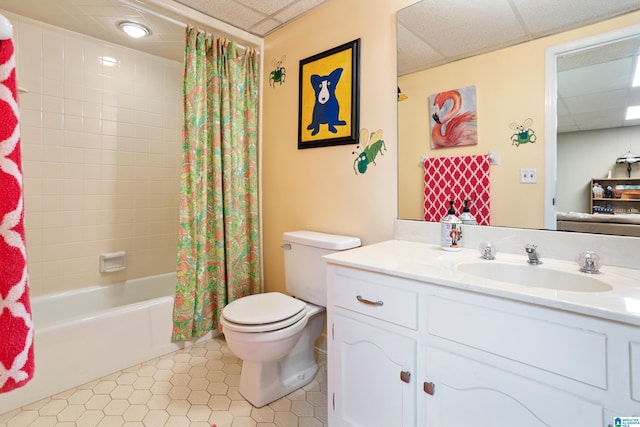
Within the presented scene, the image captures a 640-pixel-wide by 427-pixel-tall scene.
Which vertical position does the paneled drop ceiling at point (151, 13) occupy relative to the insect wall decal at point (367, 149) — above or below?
above

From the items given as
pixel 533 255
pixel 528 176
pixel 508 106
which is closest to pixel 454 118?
pixel 508 106

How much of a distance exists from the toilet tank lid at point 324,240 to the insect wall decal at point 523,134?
2.89 ft

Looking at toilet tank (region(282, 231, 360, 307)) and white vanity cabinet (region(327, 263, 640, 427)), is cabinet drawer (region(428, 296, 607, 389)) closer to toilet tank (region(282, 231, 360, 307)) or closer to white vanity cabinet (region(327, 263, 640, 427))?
white vanity cabinet (region(327, 263, 640, 427))

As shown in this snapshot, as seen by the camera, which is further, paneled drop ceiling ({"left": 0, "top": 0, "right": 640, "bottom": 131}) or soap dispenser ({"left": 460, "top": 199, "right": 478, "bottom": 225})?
soap dispenser ({"left": 460, "top": 199, "right": 478, "bottom": 225})

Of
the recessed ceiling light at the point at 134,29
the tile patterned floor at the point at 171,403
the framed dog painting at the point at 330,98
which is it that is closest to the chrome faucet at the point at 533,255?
the framed dog painting at the point at 330,98

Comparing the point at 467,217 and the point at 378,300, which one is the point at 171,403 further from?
the point at 467,217

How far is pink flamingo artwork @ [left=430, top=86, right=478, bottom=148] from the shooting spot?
58.1 inches

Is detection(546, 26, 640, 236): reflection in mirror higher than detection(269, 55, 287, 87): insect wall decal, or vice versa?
detection(269, 55, 287, 87): insect wall decal

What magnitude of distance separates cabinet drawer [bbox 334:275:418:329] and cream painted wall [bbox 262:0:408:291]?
566mm

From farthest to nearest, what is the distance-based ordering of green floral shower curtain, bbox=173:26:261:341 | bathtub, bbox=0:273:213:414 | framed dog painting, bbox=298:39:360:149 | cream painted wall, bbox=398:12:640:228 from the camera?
1. green floral shower curtain, bbox=173:26:261:341
2. framed dog painting, bbox=298:39:360:149
3. bathtub, bbox=0:273:213:414
4. cream painted wall, bbox=398:12:640:228

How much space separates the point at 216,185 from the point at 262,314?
97 centimetres

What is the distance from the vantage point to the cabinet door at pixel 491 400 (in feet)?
2.64

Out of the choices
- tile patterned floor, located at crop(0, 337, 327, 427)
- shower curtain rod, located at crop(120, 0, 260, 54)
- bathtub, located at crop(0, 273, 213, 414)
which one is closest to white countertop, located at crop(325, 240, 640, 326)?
tile patterned floor, located at crop(0, 337, 327, 427)

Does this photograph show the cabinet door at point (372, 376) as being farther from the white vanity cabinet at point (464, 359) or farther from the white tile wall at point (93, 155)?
the white tile wall at point (93, 155)
